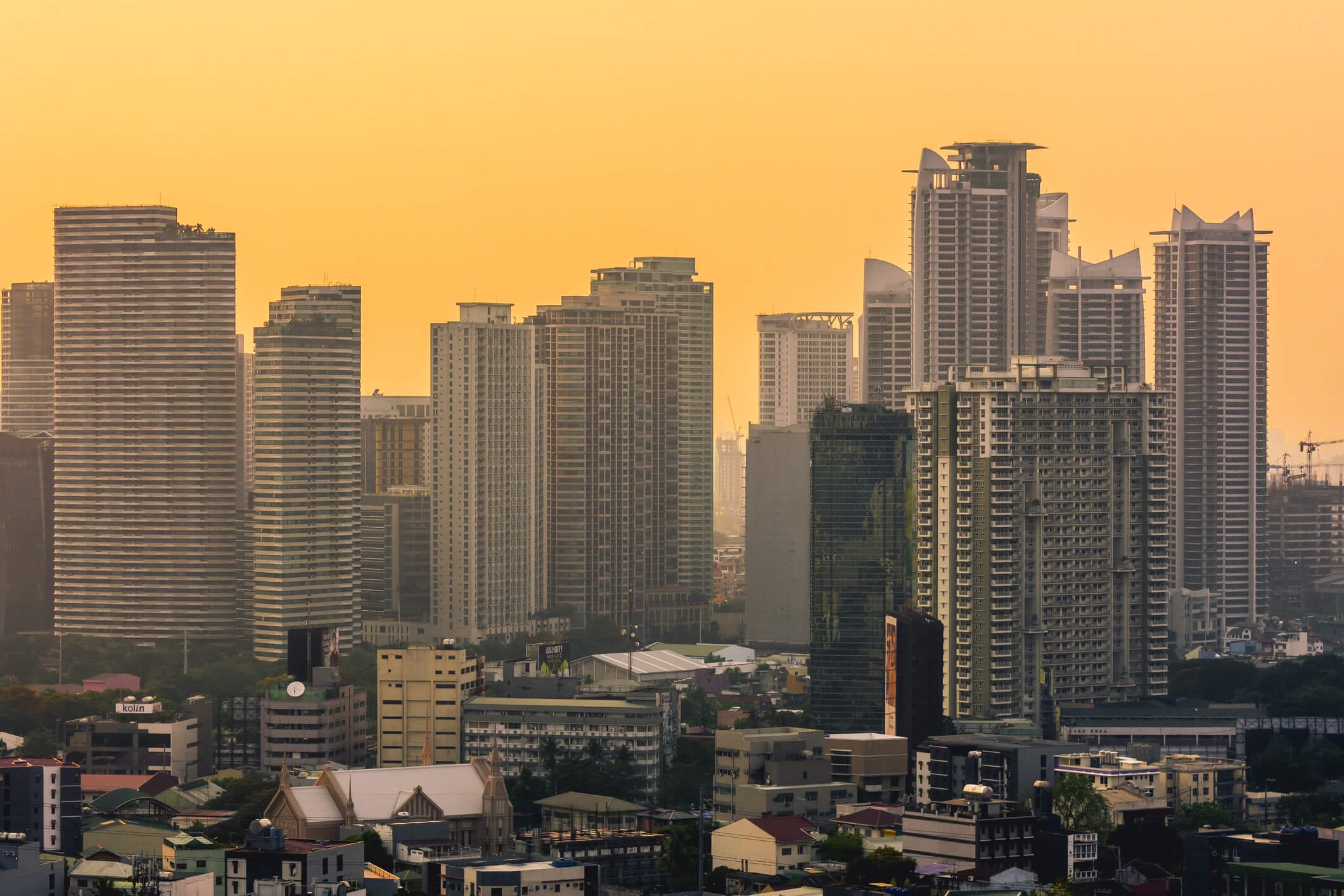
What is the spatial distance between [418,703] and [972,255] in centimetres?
3745

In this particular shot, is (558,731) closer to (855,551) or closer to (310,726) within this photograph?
(310,726)

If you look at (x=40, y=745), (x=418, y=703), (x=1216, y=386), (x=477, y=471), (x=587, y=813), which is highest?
(x=1216, y=386)

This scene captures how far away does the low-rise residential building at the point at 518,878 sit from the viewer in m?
38.5

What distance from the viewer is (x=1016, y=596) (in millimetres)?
59719

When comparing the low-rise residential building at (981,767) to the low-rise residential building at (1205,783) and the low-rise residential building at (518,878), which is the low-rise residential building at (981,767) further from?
the low-rise residential building at (518,878)

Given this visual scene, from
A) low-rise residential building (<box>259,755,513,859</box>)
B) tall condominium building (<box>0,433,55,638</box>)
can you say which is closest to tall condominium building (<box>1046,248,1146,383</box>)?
tall condominium building (<box>0,433,55,638</box>)

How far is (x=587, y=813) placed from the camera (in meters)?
48.0

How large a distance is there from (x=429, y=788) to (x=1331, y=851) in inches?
633

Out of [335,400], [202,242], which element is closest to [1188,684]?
[335,400]

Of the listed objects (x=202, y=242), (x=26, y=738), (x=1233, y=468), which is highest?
(x=202, y=242)

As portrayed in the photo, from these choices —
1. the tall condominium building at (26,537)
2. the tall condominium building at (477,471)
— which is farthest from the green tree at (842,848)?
the tall condominium building at (26,537)

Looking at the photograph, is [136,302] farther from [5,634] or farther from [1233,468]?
[1233,468]

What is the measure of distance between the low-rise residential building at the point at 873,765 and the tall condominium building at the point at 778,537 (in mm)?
38986

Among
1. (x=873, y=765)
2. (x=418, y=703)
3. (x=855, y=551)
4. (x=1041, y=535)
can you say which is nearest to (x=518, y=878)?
(x=873, y=765)
